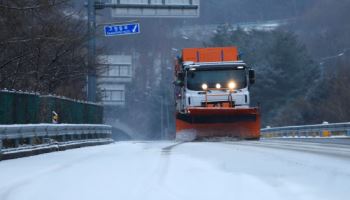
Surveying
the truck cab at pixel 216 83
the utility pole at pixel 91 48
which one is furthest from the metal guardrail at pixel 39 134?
the utility pole at pixel 91 48

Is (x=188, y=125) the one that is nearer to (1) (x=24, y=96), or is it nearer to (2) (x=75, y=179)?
(1) (x=24, y=96)

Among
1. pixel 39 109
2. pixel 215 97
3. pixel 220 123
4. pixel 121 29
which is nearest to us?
pixel 39 109

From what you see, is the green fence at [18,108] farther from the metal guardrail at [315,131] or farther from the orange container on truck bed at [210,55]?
the metal guardrail at [315,131]

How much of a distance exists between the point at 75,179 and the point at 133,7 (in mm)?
25838

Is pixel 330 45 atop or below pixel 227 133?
atop

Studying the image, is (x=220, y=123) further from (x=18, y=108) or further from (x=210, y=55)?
(x=18, y=108)

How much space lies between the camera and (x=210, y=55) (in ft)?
95.3

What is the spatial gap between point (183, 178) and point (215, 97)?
17377 millimetres

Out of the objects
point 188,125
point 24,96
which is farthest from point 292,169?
point 188,125

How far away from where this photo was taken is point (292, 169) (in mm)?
11156

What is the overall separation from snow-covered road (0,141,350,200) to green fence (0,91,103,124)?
354cm

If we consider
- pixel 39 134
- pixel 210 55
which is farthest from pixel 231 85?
pixel 39 134

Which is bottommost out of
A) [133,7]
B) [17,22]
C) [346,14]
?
[17,22]

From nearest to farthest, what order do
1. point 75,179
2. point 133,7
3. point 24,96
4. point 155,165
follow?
point 75,179
point 155,165
point 24,96
point 133,7
